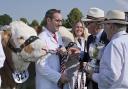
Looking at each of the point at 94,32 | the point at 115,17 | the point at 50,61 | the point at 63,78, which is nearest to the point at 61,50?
the point at 50,61

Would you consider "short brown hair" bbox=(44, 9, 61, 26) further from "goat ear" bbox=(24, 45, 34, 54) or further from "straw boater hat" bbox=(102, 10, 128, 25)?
"straw boater hat" bbox=(102, 10, 128, 25)

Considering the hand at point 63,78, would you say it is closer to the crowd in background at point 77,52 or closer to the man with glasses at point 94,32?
the crowd in background at point 77,52

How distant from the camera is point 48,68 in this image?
5.30 m

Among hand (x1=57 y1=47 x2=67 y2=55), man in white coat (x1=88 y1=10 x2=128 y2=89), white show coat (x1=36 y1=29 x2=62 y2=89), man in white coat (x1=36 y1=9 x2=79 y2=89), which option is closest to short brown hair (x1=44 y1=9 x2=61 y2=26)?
man in white coat (x1=36 y1=9 x2=79 y2=89)

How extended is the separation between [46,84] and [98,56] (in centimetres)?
81

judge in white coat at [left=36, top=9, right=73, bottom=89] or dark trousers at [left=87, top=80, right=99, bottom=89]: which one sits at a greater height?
judge in white coat at [left=36, top=9, right=73, bottom=89]

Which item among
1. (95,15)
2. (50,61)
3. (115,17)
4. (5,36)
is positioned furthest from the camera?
(95,15)

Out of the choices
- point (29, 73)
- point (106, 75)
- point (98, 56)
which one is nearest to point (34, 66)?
point (29, 73)

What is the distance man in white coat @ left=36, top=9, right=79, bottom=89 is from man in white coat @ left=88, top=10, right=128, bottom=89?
3.79ft

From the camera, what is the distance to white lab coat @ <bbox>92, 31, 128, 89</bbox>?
4.05m

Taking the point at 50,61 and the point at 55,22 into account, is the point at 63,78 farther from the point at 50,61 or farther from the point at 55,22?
the point at 55,22

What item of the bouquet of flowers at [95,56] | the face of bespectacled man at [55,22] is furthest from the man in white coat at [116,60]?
the face of bespectacled man at [55,22]

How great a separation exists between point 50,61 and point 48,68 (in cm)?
11

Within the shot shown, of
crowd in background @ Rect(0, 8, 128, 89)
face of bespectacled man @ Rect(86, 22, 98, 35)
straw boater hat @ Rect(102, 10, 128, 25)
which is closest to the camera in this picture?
straw boater hat @ Rect(102, 10, 128, 25)
